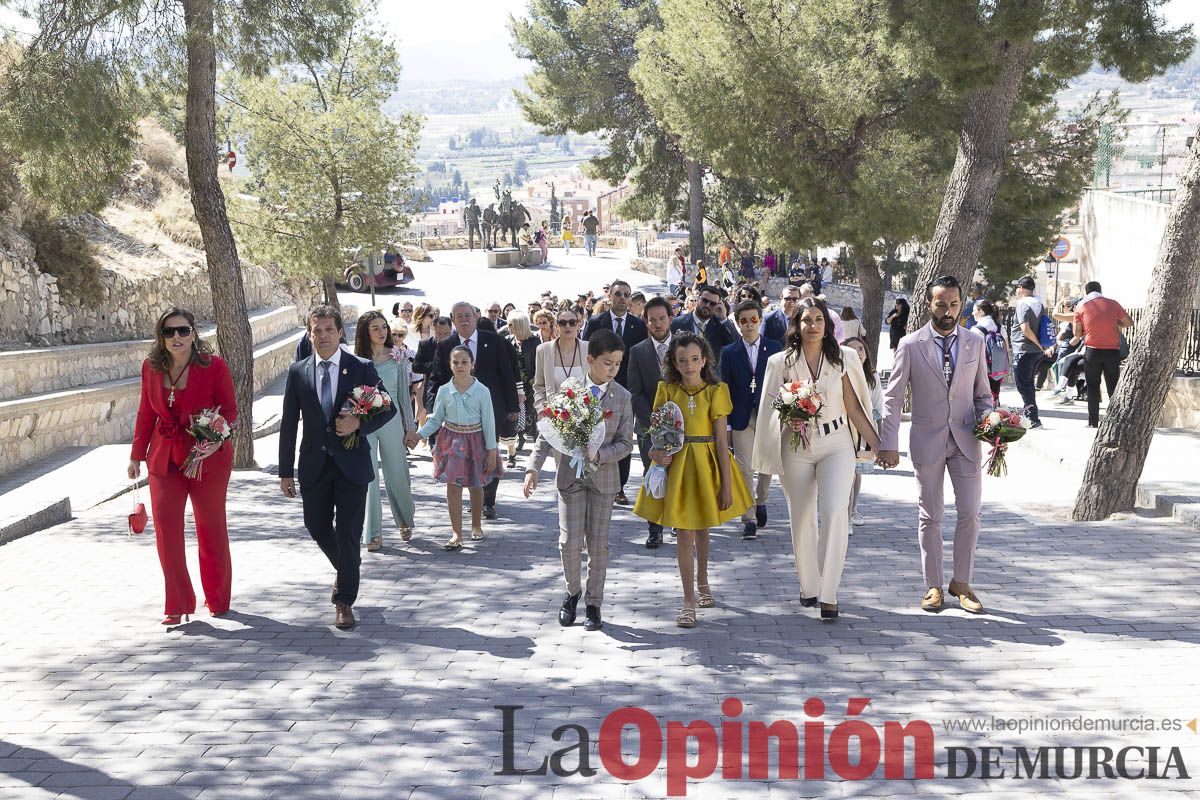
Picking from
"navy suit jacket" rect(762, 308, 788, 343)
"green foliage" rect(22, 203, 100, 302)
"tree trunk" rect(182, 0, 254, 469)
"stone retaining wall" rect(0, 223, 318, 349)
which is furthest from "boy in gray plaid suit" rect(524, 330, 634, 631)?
"green foliage" rect(22, 203, 100, 302)

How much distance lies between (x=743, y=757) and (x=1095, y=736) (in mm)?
1543

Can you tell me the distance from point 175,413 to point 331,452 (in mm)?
986

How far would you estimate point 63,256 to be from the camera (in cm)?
1869

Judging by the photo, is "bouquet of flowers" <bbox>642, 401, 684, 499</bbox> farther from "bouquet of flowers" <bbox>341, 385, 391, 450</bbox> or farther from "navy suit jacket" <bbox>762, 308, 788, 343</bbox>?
→ "navy suit jacket" <bbox>762, 308, 788, 343</bbox>

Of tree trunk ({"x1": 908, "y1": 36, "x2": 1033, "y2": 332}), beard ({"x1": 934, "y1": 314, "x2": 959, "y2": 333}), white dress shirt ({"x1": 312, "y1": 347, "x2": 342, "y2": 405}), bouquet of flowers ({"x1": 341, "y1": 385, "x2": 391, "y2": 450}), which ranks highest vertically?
tree trunk ({"x1": 908, "y1": 36, "x2": 1033, "y2": 332})

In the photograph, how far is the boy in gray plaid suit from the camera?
739 centimetres

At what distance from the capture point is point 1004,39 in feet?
43.6

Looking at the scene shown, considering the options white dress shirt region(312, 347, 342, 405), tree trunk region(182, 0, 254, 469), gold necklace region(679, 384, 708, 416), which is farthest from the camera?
tree trunk region(182, 0, 254, 469)

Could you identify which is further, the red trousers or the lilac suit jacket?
the red trousers

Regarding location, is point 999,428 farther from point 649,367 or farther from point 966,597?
point 649,367

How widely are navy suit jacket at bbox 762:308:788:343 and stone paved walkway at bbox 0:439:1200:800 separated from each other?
1827mm

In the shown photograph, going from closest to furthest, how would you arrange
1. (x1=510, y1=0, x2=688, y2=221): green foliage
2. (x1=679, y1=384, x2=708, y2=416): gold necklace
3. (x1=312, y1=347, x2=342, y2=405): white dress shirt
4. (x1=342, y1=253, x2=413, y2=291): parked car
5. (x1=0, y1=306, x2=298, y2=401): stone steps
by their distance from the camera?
1. (x1=679, y1=384, x2=708, y2=416): gold necklace
2. (x1=312, y1=347, x2=342, y2=405): white dress shirt
3. (x1=0, y1=306, x2=298, y2=401): stone steps
4. (x1=510, y1=0, x2=688, y2=221): green foliage
5. (x1=342, y1=253, x2=413, y2=291): parked car

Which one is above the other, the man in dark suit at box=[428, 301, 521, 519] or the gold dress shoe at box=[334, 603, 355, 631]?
the man in dark suit at box=[428, 301, 521, 519]

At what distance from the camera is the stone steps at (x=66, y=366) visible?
15.2 metres
